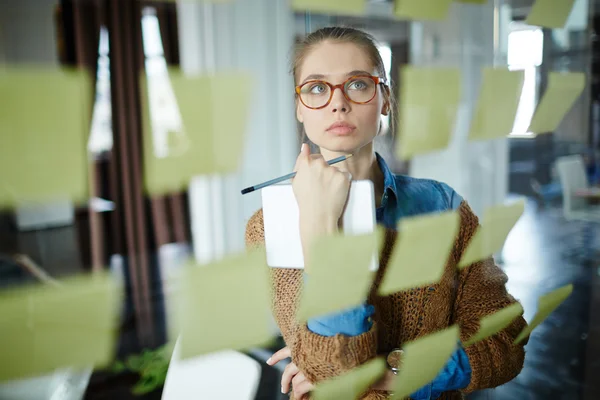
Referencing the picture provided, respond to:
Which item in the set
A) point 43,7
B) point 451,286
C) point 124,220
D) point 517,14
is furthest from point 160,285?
point 517,14

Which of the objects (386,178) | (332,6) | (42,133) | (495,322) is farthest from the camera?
(495,322)

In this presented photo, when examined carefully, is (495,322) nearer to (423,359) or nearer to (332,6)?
(423,359)

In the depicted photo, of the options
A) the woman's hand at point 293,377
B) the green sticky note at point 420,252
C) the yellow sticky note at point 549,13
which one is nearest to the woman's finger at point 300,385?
the woman's hand at point 293,377

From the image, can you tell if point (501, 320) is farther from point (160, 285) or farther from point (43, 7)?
point (43, 7)

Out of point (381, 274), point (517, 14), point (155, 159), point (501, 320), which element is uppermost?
point (517, 14)

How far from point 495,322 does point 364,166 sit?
0.93ft

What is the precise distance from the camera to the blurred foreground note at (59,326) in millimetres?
237

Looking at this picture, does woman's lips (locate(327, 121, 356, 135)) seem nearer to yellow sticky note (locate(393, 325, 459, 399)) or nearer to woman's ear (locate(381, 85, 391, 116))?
woman's ear (locate(381, 85, 391, 116))

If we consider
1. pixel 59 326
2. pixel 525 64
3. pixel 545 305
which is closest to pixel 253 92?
pixel 59 326

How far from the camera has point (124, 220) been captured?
0.96ft

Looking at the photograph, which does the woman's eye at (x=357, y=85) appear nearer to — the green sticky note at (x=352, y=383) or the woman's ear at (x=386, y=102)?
the woman's ear at (x=386, y=102)

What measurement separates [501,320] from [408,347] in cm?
19

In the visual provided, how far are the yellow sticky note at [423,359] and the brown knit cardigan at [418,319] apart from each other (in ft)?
0.08

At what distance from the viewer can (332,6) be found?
351 mm
